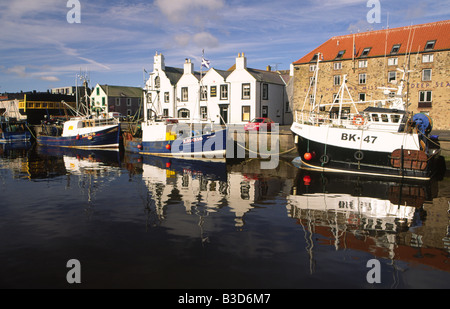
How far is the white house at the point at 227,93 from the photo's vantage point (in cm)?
5066

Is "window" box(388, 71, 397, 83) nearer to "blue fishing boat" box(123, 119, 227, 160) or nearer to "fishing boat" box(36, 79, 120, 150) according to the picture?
"blue fishing boat" box(123, 119, 227, 160)

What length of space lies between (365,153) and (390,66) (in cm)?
2659

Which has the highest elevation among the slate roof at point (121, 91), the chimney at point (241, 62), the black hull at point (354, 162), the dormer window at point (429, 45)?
the dormer window at point (429, 45)

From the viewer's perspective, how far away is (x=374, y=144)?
77.9 ft

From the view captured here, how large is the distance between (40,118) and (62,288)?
3082 inches

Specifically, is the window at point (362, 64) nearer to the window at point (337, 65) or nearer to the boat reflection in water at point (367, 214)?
the window at point (337, 65)

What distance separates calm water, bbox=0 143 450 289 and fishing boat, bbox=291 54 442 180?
1576 mm

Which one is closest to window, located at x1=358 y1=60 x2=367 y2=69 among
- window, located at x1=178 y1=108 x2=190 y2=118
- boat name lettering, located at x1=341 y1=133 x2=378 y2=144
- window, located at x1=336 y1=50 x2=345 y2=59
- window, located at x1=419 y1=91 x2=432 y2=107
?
window, located at x1=336 y1=50 x2=345 y2=59

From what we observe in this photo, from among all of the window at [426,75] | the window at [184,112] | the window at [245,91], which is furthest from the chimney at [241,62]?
the window at [426,75]

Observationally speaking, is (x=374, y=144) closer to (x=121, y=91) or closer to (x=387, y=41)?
(x=387, y=41)

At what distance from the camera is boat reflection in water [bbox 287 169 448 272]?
11.4m

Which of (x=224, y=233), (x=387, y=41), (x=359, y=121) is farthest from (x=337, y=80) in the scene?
(x=224, y=233)

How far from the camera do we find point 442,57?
136 ft
